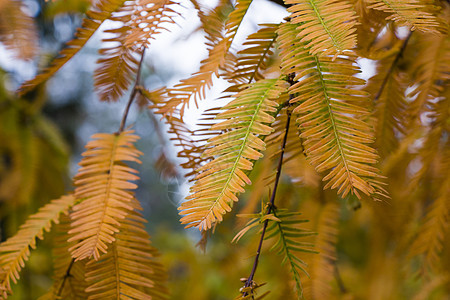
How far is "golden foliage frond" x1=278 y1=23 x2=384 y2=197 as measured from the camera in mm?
273

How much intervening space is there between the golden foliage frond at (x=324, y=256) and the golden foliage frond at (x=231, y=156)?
0.86 feet

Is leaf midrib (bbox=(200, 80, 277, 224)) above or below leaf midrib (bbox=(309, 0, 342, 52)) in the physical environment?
below

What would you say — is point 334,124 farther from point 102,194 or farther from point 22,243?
point 22,243

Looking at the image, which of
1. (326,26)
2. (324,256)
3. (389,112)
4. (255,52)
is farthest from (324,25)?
(324,256)

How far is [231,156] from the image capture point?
0.97 ft

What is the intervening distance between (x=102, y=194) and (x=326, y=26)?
31 centimetres

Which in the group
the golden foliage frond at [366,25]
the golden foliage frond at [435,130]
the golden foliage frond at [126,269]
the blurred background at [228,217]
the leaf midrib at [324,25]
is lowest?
the blurred background at [228,217]

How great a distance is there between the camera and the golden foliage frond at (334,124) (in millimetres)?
273

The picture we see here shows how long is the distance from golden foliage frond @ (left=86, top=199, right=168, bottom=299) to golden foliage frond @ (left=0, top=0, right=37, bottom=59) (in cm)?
36

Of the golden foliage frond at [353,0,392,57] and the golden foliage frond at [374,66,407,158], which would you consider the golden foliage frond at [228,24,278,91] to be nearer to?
the golden foliage frond at [353,0,392,57]

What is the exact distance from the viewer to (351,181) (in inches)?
10.5

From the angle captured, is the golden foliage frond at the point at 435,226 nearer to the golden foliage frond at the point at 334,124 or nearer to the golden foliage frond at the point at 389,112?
the golden foliage frond at the point at 389,112

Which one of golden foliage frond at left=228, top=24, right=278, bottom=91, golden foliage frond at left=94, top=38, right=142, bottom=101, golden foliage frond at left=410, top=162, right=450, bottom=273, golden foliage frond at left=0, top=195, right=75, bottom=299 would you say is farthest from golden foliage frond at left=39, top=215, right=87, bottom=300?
golden foliage frond at left=410, top=162, right=450, bottom=273

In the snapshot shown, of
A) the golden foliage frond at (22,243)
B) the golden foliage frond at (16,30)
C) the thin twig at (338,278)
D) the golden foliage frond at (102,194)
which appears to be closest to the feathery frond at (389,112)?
the thin twig at (338,278)
